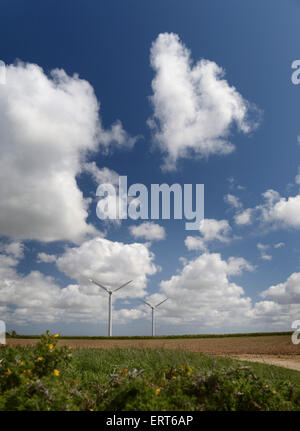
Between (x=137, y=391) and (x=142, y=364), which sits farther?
(x=142, y=364)

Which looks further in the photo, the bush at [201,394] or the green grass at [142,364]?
the green grass at [142,364]

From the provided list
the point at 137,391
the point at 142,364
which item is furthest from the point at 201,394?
the point at 142,364

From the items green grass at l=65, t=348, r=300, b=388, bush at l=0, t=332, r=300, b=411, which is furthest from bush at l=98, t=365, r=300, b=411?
green grass at l=65, t=348, r=300, b=388

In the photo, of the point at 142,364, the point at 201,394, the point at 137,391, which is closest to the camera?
the point at 137,391

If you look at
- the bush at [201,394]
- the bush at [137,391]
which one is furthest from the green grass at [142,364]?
the bush at [201,394]

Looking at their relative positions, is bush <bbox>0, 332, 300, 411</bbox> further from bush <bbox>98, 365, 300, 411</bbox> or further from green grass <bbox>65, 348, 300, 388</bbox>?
green grass <bbox>65, 348, 300, 388</bbox>

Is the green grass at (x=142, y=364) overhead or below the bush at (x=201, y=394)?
below

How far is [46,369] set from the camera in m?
10.1

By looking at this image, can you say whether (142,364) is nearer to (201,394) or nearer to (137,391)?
(201,394)

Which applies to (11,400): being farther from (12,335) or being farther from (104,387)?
(12,335)

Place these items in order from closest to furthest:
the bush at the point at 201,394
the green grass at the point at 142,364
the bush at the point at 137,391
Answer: the bush at the point at 137,391
the bush at the point at 201,394
the green grass at the point at 142,364

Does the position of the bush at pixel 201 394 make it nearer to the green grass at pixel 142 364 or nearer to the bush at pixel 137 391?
the bush at pixel 137 391
